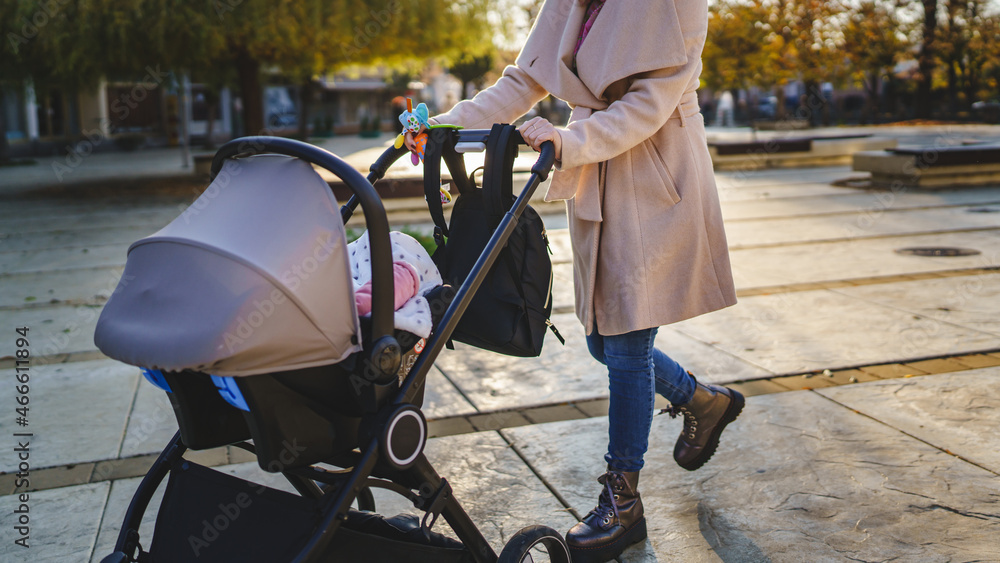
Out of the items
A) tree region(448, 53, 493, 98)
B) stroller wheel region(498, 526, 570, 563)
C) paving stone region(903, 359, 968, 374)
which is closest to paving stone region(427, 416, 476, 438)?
stroller wheel region(498, 526, 570, 563)

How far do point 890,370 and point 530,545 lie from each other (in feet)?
8.96

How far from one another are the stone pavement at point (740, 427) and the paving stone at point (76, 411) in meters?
0.01

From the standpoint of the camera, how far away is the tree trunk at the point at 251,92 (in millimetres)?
15312

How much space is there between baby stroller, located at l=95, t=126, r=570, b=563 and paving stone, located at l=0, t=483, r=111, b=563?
72 cm

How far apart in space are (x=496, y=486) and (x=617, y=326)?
0.85 meters

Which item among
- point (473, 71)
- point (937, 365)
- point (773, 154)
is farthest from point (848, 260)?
point (473, 71)

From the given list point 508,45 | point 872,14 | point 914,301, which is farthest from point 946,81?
point 914,301

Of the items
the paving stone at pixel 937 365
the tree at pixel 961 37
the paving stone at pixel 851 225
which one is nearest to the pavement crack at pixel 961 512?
the paving stone at pixel 937 365

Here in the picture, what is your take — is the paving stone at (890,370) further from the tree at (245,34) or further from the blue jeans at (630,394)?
the tree at (245,34)

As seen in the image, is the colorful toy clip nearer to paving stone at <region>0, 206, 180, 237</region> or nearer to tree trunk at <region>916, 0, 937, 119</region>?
paving stone at <region>0, 206, 180, 237</region>

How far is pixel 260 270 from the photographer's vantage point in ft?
5.28

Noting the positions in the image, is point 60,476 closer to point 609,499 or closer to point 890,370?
point 609,499

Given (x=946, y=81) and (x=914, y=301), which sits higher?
(x=946, y=81)

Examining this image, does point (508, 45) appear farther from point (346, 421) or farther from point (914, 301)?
point (346, 421)
